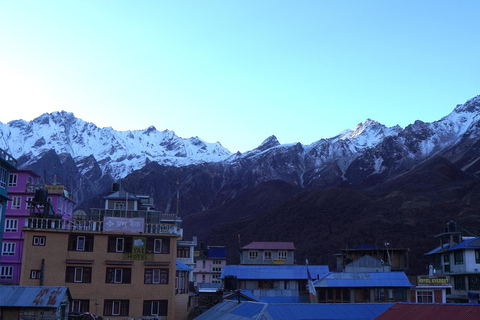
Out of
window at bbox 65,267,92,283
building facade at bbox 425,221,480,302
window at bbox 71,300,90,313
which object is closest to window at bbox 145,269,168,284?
window at bbox 65,267,92,283

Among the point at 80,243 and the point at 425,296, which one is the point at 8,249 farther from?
the point at 425,296

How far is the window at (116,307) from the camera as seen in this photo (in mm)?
50312

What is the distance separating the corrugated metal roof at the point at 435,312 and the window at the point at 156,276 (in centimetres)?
2450

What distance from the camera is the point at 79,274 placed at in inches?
2012

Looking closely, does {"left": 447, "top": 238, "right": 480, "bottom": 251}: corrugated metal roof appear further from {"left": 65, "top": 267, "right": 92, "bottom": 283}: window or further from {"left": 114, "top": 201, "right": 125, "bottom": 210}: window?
{"left": 65, "top": 267, "right": 92, "bottom": 283}: window

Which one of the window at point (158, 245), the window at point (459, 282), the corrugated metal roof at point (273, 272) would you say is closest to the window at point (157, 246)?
the window at point (158, 245)

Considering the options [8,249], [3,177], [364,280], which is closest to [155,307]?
[3,177]

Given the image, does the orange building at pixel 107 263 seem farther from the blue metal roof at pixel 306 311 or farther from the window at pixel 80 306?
the blue metal roof at pixel 306 311

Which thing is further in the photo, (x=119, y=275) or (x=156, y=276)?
(x=156, y=276)

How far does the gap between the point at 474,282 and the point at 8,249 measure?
5824 cm

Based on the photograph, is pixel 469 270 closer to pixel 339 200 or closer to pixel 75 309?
pixel 75 309

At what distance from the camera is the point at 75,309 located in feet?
163

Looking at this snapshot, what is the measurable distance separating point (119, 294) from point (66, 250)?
22.2 feet

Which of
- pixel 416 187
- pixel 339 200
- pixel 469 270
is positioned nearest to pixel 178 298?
pixel 469 270
